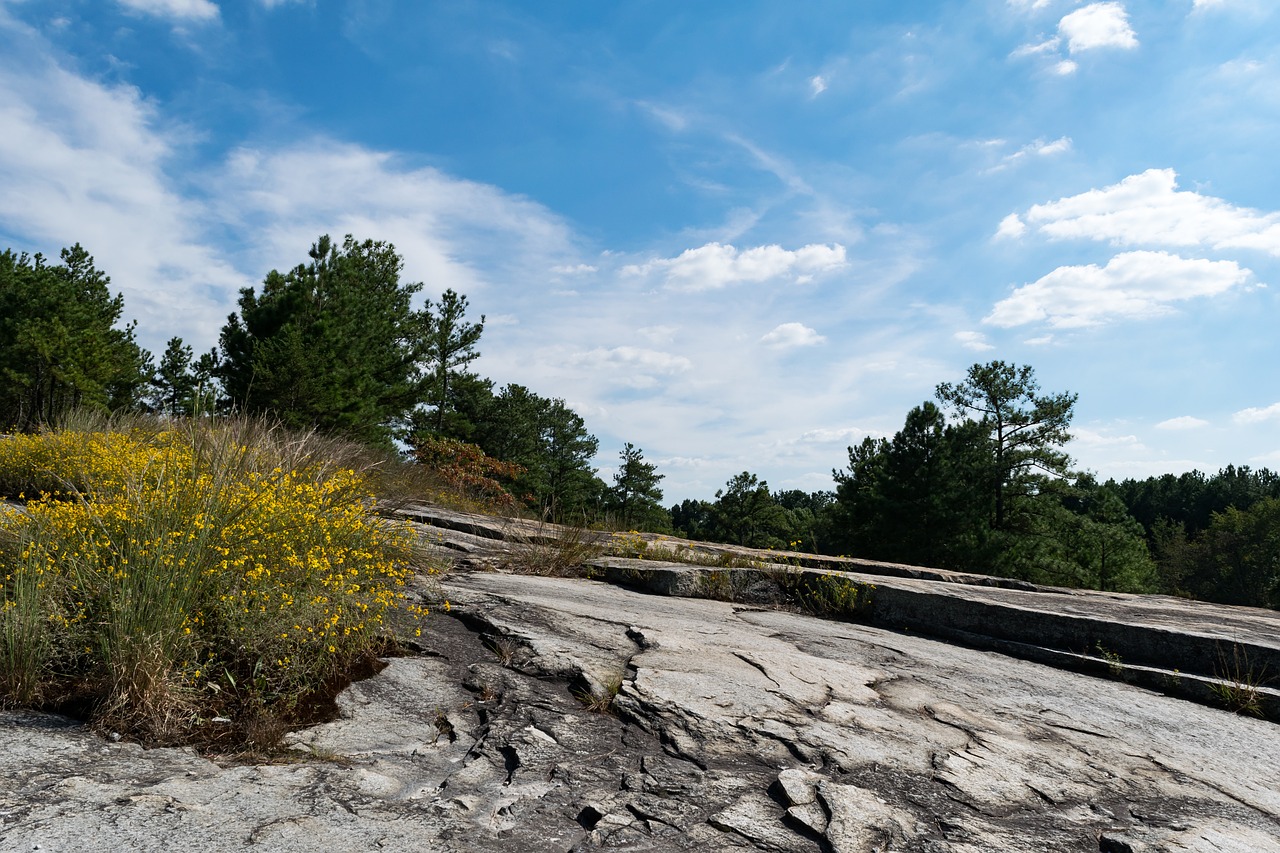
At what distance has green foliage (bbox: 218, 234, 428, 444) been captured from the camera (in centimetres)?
1781

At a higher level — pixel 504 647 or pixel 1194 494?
pixel 1194 494

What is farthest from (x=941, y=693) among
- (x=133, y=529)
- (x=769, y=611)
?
(x=133, y=529)

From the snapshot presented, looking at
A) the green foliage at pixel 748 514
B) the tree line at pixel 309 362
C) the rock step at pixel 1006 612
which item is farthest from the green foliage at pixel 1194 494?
the rock step at pixel 1006 612

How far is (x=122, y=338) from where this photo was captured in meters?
30.2

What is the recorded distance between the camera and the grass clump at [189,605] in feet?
8.86

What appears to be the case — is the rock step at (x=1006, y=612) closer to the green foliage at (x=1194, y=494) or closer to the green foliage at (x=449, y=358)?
the green foliage at (x=449, y=358)

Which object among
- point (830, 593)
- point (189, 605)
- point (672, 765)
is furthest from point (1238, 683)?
point (189, 605)

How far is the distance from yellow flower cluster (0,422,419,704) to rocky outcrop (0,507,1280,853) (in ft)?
1.01

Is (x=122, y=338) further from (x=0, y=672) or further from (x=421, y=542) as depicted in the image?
(x=0, y=672)

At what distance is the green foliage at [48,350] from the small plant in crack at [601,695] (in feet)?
81.7

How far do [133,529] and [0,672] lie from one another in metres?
0.67

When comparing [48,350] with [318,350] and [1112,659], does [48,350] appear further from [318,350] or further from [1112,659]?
[1112,659]

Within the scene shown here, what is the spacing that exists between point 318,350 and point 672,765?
721 inches

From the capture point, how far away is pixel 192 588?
3.09m
